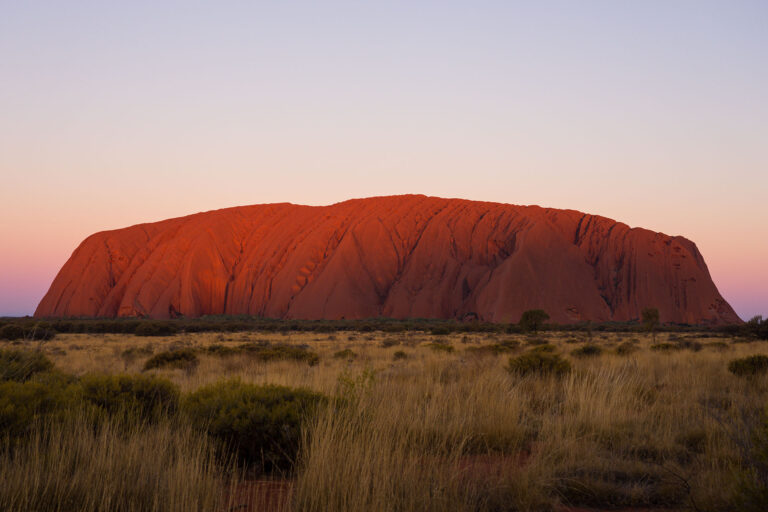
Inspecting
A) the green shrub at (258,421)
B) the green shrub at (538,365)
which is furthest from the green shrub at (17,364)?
the green shrub at (538,365)

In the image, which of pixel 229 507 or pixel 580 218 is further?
pixel 580 218

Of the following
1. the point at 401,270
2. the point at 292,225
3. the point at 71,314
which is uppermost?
the point at 292,225

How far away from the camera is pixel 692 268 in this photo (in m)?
71.5

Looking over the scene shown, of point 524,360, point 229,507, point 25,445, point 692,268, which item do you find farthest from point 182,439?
point 692,268

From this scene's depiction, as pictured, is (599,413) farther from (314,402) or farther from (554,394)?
(314,402)

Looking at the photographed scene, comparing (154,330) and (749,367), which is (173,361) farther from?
(154,330)

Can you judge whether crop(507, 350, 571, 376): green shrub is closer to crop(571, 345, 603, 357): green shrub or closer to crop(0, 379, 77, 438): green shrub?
crop(571, 345, 603, 357): green shrub

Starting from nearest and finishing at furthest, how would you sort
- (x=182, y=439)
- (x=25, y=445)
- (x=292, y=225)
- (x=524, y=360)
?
(x=25, y=445) → (x=182, y=439) → (x=524, y=360) → (x=292, y=225)

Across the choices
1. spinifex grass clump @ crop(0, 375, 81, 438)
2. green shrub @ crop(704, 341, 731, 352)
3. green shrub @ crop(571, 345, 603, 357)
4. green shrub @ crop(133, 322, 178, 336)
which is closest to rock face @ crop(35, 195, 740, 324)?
green shrub @ crop(133, 322, 178, 336)

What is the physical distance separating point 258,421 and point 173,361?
10652 mm

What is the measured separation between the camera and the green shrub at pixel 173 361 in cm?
1415

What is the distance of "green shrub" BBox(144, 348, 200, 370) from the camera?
14148 millimetres

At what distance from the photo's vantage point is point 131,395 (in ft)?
18.9

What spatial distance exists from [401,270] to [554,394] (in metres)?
65.1
